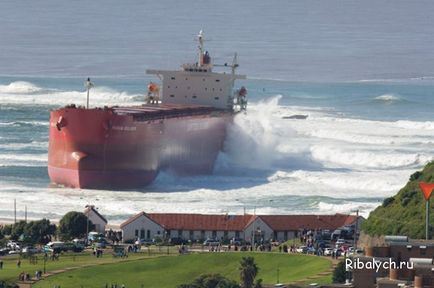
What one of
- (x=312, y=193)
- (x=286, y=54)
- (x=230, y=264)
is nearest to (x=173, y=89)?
(x=312, y=193)

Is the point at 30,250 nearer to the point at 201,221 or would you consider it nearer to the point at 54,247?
the point at 54,247

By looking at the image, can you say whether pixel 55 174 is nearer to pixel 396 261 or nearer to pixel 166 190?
pixel 166 190

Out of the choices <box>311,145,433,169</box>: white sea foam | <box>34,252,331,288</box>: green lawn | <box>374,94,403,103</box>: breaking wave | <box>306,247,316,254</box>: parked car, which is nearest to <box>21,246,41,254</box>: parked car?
<box>34,252,331,288</box>: green lawn

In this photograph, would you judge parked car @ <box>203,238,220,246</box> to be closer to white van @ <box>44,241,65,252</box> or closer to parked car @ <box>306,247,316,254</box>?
white van @ <box>44,241,65,252</box>

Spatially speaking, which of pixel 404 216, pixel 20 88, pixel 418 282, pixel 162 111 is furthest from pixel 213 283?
pixel 20 88

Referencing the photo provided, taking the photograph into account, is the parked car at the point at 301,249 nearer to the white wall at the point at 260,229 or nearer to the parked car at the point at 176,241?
the parked car at the point at 176,241

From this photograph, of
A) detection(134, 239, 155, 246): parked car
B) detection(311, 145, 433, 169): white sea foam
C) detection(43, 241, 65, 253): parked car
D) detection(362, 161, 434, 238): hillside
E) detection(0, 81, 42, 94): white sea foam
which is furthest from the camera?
detection(0, 81, 42, 94): white sea foam
